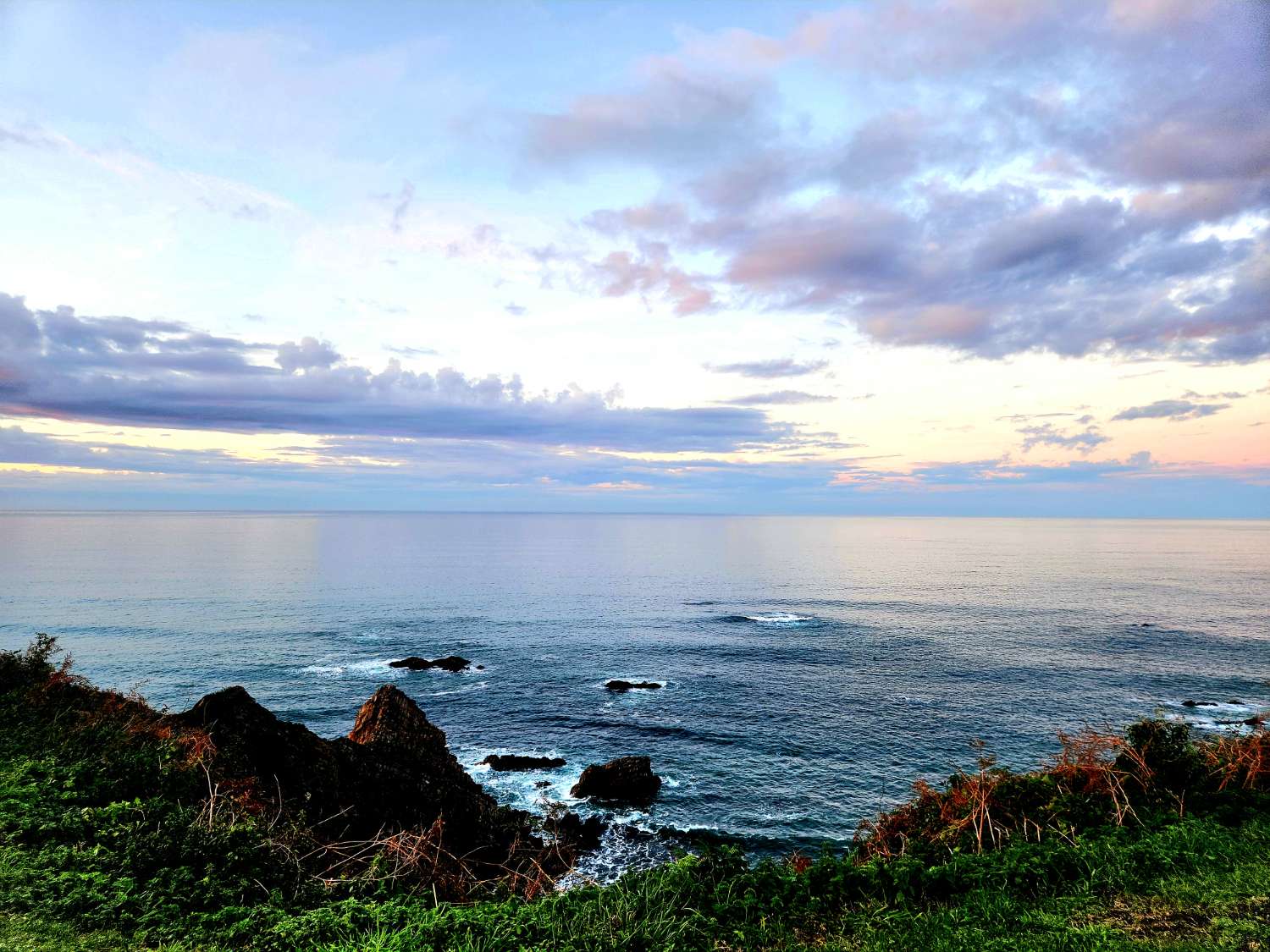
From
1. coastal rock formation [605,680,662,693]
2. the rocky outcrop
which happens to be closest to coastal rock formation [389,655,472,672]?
the rocky outcrop

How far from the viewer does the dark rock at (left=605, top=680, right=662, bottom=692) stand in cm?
4872

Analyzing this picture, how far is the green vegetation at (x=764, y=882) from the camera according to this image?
733cm

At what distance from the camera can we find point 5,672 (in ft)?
59.8

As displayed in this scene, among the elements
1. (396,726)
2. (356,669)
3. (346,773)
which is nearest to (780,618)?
(356,669)

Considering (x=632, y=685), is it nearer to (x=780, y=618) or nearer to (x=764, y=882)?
(x=780, y=618)

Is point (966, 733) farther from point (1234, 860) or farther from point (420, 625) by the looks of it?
point (420, 625)

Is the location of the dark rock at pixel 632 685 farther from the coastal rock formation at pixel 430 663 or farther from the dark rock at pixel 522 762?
the dark rock at pixel 522 762

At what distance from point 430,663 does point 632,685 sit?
57.4 feet

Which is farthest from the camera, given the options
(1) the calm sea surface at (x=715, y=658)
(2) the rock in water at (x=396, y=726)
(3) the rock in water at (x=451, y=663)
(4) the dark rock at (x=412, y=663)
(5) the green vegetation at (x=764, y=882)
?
(3) the rock in water at (x=451, y=663)

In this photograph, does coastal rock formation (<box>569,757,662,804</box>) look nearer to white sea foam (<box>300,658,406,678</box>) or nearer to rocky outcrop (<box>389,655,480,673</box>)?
rocky outcrop (<box>389,655,480,673</box>)

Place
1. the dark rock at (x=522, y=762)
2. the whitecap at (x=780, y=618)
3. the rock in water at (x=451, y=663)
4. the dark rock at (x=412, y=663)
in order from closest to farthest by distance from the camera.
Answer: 1. the dark rock at (x=522, y=762)
2. the dark rock at (x=412, y=663)
3. the rock in water at (x=451, y=663)
4. the whitecap at (x=780, y=618)

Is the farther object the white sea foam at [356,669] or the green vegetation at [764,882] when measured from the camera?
the white sea foam at [356,669]

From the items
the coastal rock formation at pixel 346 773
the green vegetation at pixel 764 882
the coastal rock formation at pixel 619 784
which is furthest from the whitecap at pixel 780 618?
the green vegetation at pixel 764 882

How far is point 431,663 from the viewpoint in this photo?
54156 mm
